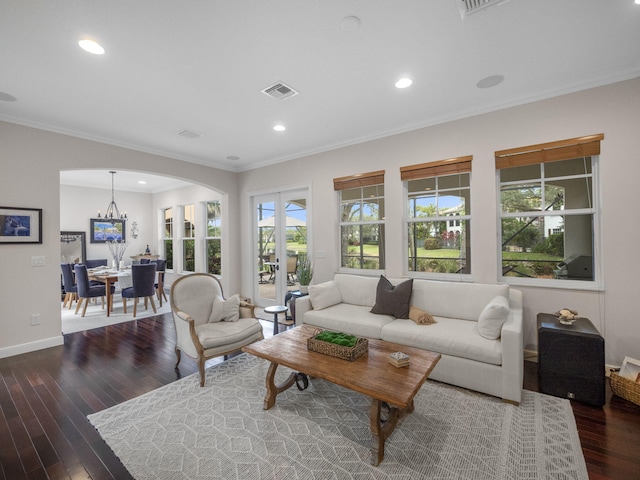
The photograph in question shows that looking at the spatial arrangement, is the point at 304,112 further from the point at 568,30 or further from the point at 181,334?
the point at 181,334

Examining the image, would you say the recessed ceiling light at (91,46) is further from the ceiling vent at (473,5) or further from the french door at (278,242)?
the french door at (278,242)

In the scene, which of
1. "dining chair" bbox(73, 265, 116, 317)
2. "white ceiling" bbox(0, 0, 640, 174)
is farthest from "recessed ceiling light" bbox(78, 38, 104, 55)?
"dining chair" bbox(73, 265, 116, 317)

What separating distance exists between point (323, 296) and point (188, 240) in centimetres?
542

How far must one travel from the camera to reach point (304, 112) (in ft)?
11.8

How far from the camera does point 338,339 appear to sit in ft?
7.85

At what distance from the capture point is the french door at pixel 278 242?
539cm

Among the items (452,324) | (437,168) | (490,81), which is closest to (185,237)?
(437,168)

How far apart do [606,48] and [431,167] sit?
1802 mm

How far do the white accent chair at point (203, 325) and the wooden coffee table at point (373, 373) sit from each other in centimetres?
62

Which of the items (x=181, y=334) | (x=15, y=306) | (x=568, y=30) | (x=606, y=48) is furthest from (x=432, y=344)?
(x=15, y=306)

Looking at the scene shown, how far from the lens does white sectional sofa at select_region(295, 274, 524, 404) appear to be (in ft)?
7.98

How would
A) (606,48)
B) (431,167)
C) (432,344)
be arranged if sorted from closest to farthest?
(606,48) → (432,344) → (431,167)

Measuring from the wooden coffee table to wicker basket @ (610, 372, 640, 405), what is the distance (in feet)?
5.34

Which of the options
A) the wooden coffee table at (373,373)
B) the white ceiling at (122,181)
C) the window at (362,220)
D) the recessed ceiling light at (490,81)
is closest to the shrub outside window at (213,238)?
the white ceiling at (122,181)
